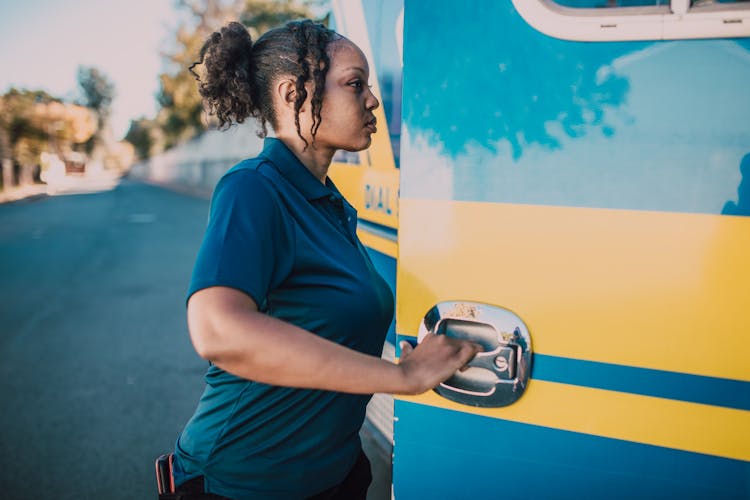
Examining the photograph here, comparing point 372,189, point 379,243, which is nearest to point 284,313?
point 379,243

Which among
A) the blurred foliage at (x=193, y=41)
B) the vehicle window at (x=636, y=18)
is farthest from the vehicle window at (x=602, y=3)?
the blurred foliage at (x=193, y=41)

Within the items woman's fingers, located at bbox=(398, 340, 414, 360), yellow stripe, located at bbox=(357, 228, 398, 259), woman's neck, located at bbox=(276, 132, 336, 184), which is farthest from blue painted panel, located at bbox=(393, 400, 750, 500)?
yellow stripe, located at bbox=(357, 228, 398, 259)

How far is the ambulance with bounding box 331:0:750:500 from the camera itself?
0.88 metres

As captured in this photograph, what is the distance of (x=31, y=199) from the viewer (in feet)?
74.8

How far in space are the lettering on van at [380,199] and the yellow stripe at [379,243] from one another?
0.32ft

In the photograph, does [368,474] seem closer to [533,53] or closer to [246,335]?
[246,335]

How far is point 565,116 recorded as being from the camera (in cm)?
94

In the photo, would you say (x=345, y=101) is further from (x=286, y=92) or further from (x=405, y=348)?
(x=405, y=348)

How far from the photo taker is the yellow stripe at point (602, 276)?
0.89 m

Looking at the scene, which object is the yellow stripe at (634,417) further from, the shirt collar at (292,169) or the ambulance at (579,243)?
the shirt collar at (292,169)

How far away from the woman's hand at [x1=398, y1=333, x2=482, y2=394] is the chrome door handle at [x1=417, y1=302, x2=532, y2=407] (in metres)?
0.02

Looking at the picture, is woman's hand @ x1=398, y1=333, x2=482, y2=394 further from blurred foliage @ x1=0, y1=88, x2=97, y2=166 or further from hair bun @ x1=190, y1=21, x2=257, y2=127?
blurred foliage @ x1=0, y1=88, x2=97, y2=166

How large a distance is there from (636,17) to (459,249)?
0.47m

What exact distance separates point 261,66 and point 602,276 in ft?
2.67
